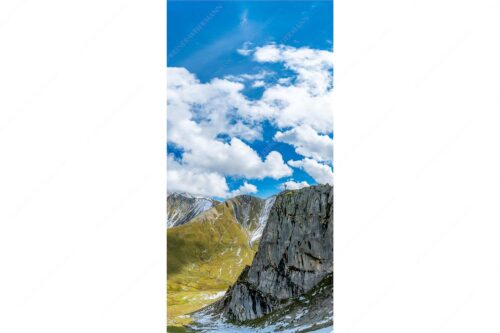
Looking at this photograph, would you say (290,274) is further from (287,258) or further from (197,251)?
(197,251)

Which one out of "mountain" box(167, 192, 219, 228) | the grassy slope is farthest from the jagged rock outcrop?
"mountain" box(167, 192, 219, 228)

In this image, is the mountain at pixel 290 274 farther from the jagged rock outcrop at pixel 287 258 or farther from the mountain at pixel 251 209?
the mountain at pixel 251 209

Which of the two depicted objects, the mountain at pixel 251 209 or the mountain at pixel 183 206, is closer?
the mountain at pixel 183 206

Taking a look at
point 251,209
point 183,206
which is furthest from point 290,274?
point 183,206

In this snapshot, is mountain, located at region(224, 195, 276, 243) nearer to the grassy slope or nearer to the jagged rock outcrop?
the jagged rock outcrop

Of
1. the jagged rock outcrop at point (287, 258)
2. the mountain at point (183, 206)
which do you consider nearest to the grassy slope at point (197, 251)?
the mountain at point (183, 206)
